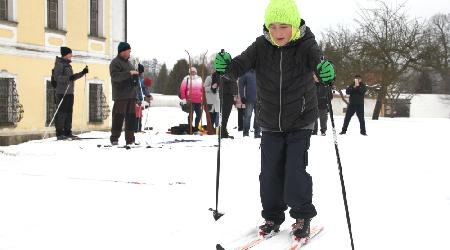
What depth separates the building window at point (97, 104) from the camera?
20750 mm

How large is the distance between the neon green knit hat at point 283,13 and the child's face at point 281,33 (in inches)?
1.3

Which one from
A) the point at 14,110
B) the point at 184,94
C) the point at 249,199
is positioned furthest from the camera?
the point at 14,110

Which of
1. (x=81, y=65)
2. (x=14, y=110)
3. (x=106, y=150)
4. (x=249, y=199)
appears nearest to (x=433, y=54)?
(x=81, y=65)

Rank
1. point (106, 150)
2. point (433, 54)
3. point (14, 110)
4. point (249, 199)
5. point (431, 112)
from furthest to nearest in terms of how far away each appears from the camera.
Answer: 1. point (431, 112)
2. point (433, 54)
3. point (14, 110)
4. point (106, 150)
5. point (249, 199)

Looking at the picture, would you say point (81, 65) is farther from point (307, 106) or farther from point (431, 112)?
point (431, 112)

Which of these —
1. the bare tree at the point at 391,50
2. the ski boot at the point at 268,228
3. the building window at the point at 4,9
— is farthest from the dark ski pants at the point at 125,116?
the bare tree at the point at 391,50

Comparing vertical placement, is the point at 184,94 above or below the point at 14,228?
above

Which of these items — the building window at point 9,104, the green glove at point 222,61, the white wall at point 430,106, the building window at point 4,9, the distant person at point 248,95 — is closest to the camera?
the green glove at point 222,61

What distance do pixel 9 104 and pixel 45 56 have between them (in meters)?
2.28

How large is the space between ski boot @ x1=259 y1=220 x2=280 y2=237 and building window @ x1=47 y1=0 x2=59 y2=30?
16446 millimetres

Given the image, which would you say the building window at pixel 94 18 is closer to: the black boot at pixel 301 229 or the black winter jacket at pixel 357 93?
the black winter jacket at pixel 357 93

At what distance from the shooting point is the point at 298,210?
3.88 metres

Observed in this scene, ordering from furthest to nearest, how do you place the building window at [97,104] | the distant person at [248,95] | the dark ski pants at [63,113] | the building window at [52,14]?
the building window at [97,104] < the building window at [52,14] < the distant person at [248,95] < the dark ski pants at [63,113]

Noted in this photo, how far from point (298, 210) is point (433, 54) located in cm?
3424
